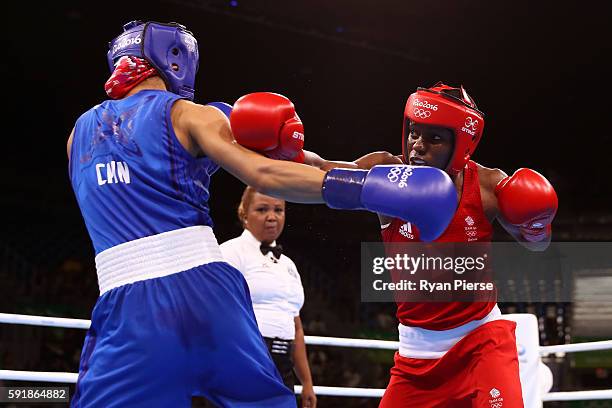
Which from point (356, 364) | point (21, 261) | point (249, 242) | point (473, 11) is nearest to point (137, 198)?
point (249, 242)

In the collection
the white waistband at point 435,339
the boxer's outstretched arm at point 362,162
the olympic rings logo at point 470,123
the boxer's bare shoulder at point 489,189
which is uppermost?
the olympic rings logo at point 470,123

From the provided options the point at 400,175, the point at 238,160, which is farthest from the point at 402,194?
the point at 238,160

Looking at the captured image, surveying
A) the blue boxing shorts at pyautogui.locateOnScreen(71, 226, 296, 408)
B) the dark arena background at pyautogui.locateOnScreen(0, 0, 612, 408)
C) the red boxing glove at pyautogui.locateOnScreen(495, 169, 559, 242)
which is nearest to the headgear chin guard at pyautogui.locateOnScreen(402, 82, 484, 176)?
the red boxing glove at pyautogui.locateOnScreen(495, 169, 559, 242)

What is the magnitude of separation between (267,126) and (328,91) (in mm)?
7283

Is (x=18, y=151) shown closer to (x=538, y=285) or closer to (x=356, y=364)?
(x=356, y=364)

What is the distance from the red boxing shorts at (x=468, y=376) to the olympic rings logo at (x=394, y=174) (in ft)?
3.77

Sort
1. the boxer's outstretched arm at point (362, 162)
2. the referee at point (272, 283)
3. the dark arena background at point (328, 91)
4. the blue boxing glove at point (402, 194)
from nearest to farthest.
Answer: the blue boxing glove at point (402, 194) → the boxer's outstretched arm at point (362, 162) → the referee at point (272, 283) → the dark arena background at point (328, 91)

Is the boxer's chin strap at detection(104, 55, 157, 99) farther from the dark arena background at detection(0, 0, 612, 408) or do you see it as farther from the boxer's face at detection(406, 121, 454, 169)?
the dark arena background at detection(0, 0, 612, 408)

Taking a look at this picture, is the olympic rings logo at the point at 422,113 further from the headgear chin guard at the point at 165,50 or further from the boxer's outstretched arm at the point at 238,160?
the boxer's outstretched arm at the point at 238,160

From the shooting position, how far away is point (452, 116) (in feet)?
8.39

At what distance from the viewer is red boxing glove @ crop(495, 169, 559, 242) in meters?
2.42

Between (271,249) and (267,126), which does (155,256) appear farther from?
(271,249)

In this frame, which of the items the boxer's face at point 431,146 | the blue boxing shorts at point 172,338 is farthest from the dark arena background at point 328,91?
the blue boxing shorts at point 172,338

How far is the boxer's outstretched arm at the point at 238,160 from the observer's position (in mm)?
1464
